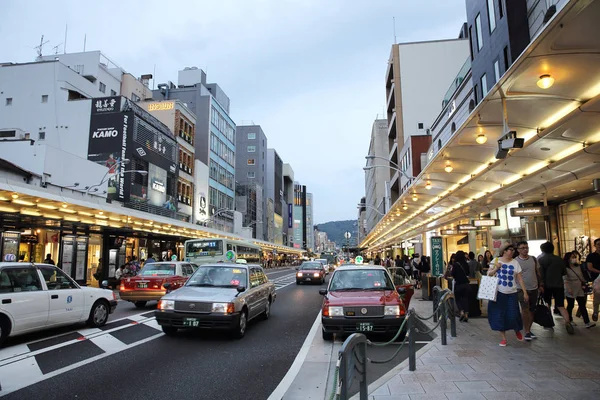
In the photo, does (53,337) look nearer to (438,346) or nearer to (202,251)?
(438,346)

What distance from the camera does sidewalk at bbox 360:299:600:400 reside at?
5262 millimetres

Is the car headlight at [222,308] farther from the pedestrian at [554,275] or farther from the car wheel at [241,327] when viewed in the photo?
the pedestrian at [554,275]

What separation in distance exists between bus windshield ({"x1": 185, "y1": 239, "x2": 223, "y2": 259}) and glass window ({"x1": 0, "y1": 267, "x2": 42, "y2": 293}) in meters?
18.4

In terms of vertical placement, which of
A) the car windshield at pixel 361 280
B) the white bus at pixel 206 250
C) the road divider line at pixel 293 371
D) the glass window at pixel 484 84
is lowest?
the road divider line at pixel 293 371

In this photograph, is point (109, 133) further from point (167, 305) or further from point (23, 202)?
point (167, 305)

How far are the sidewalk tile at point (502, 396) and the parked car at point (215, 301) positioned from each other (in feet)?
17.2

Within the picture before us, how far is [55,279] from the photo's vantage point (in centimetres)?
951

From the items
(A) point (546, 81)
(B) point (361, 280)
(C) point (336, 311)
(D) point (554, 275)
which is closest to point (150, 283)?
(B) point (361, 280)

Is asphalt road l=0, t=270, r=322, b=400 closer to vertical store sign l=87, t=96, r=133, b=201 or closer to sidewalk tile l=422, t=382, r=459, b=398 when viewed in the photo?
sidewalk tile l=422, t=382, r=459, b=398

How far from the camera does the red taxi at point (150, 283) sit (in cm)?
1471

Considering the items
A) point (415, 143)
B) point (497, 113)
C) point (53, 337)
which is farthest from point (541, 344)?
point (415, 143)

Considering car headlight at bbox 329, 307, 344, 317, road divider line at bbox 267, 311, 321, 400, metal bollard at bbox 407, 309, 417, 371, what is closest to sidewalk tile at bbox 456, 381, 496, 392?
metal bollard at bbox 407, 309, 417, 371

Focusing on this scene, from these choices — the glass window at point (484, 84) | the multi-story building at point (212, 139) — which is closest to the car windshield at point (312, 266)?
the glass window at point (484, 84)

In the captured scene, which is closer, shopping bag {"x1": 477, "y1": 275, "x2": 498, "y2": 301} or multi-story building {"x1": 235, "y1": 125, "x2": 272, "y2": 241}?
shopping bag {"x1": 477, "y1": 275, "x2": 498, "y2": 301}
